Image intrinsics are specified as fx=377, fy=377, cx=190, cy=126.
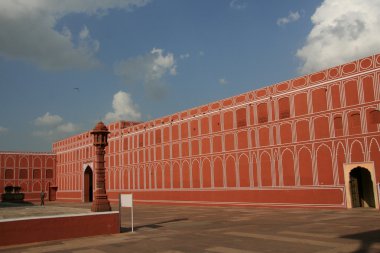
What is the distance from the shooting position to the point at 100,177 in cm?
1958

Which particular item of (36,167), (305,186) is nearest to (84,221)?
(305,186)

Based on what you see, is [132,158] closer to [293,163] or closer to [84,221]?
[293,163]

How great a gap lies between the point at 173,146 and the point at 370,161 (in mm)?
23429

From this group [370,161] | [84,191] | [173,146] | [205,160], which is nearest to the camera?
[370,161]

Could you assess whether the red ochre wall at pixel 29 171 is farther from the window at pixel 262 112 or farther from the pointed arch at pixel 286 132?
the pointed arch at pixel 286 132

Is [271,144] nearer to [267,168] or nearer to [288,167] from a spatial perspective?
[267,168]

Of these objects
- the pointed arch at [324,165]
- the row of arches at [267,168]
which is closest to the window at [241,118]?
the row of arches at [267,168]

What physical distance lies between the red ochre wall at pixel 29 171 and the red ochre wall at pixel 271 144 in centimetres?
2899

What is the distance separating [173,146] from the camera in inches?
1759

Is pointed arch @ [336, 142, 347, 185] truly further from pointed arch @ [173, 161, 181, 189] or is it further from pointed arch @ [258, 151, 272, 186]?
pointed arch @ [173, 161, 181, 189]

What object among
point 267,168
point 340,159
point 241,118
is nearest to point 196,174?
point 241,118

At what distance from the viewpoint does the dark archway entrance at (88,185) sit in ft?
207

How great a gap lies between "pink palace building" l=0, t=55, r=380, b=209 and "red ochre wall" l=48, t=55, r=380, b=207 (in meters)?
0.07

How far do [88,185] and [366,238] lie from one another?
55.9 metres
